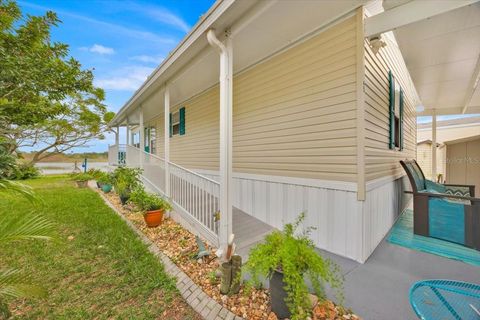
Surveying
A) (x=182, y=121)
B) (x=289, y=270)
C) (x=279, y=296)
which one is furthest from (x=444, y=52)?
(x=182, y=121)

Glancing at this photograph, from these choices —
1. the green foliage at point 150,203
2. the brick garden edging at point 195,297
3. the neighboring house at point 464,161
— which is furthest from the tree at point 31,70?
the neighboring house at point 464,161

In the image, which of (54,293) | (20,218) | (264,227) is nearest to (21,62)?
(20,218)

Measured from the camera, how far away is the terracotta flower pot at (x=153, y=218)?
4.28 metres

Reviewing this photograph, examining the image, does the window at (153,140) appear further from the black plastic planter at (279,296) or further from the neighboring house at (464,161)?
the neighboring house at (464,161)

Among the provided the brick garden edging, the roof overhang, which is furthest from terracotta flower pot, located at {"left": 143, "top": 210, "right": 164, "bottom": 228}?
the roof overhang

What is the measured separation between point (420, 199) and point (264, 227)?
107 inches

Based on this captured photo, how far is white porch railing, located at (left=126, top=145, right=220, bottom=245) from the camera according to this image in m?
3.29

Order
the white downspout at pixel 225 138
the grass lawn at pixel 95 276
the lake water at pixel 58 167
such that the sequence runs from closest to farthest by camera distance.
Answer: the grass lawn at pixel 95 276 → the white downspout at pixel 225 138 → the lake water at pixel 58 167

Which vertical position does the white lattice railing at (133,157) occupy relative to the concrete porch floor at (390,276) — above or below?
above

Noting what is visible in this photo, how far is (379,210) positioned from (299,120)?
200cm

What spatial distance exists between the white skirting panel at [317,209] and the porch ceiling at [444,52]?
2.65 meters

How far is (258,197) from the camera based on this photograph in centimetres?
427

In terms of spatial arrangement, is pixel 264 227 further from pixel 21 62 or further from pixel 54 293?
pixel 21 62

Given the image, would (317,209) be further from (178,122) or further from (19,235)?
(178,122)
